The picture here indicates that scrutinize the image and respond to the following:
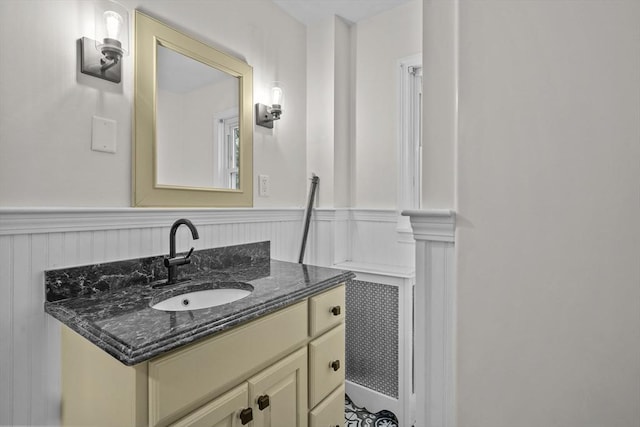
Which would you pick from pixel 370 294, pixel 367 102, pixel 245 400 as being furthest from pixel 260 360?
pixel 367 102

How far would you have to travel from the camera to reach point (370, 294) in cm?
188

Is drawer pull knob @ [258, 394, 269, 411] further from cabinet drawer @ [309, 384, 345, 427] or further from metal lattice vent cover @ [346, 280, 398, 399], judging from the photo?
metal lattice vent cover @ [346, 280, 398, 399]

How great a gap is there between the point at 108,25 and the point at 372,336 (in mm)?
1899

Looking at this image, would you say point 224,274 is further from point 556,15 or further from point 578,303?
point 556,15

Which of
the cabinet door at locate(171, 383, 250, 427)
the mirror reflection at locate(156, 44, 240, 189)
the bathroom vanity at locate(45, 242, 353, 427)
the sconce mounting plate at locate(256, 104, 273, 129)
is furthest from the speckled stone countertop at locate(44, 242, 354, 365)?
the sconce mounting plate at locate(256, 104, 273, 129)

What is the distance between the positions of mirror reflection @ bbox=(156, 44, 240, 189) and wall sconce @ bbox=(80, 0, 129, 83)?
18 cm

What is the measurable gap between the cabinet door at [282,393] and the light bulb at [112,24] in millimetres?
1254

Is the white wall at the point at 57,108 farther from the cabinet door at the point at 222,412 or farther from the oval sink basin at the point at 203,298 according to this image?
the cabinet door at the point at 222,412

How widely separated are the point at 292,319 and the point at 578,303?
82 centimetres

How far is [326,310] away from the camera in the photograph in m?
1.28

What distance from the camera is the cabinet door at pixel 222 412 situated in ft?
2.64

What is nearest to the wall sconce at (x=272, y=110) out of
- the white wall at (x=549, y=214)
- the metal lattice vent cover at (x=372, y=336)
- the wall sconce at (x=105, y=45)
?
the wall sconce at (x=105, y=45)

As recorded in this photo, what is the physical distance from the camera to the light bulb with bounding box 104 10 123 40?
1106 millimetres

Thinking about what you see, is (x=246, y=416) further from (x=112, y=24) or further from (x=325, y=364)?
(x=112, y=24)
